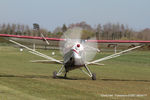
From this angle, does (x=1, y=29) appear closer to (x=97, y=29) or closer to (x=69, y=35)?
(x=97, y=29)

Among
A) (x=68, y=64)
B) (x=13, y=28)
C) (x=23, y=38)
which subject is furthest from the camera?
(x=13, y=28)

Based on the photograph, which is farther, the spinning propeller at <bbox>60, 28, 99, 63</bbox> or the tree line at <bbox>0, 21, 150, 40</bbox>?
the tree line at <bbox>0, 21, 150, 40</bbox>

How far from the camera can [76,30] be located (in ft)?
51.5

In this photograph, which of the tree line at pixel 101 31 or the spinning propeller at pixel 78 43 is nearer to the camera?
the spinning propeller at pixel 78 43

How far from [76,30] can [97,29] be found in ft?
419

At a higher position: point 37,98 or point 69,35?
point 69,35

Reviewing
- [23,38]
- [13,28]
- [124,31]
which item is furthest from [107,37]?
[23,38]

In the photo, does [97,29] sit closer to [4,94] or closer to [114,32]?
[114,32]

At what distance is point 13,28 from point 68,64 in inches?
5886

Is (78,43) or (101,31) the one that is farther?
→ (101,31)

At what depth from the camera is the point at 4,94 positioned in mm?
9820

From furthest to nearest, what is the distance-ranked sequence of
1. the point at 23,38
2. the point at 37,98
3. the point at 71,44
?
the point at 23,38 → the point at 71,44 → the point at 37,98

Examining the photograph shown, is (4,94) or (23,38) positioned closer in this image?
(4,94)

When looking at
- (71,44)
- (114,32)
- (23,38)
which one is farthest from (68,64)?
(114,32)
